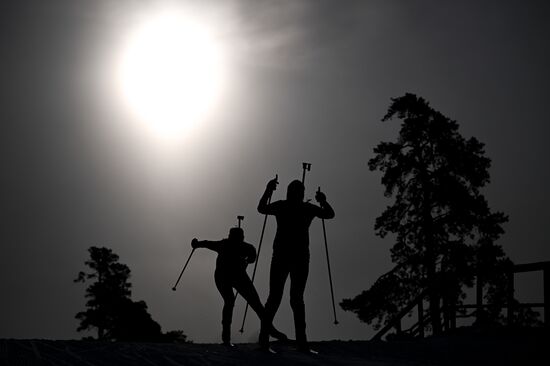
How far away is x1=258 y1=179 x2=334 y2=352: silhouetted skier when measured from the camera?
7199mm

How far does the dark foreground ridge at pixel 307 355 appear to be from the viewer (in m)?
5.45

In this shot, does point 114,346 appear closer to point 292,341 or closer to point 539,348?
point 292,341

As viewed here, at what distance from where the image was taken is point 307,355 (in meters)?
6.44

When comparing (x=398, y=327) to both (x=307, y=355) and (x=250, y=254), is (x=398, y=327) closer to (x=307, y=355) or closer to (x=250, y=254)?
(x=250, y=254)

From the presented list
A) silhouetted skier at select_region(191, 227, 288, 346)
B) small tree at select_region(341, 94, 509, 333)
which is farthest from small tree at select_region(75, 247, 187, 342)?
silhouetted skier at select_region(191, 227, 288, 346)

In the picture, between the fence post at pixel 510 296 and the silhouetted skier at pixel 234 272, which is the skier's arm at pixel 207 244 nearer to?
the silhouetted skier at pixel 234 272

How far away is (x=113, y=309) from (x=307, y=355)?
3551 centimetres

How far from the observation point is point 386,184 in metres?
26.1

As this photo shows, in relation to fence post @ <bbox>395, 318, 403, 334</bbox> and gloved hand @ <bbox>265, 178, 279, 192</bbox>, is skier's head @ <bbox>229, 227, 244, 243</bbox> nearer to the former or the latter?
gloved hand @ <bbox>265, 178, 279, 192</bbox>

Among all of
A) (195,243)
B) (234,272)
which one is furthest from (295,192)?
(195,243)

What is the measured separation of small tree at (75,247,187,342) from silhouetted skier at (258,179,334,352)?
110 ft

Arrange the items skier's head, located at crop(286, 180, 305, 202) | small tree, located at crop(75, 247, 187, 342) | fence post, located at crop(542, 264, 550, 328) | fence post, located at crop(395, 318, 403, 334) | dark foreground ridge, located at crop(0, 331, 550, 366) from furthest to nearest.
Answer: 1. small tree, located at crop(75, 247, 187, 342)
2. fence post, located at crop(395, 318, 403, 334)
3. fence post, located at crop(542, 264, 550, 328)
4. skier's head, located at crop(286, 180, 305, 202)
5. dark foreground ridge, located at crop(0, 331, 550, 366)

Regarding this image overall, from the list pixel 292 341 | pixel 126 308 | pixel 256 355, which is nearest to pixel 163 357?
pixel 256 355

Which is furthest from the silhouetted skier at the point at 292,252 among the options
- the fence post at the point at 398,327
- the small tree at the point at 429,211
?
the small tree at the point at 429,211
